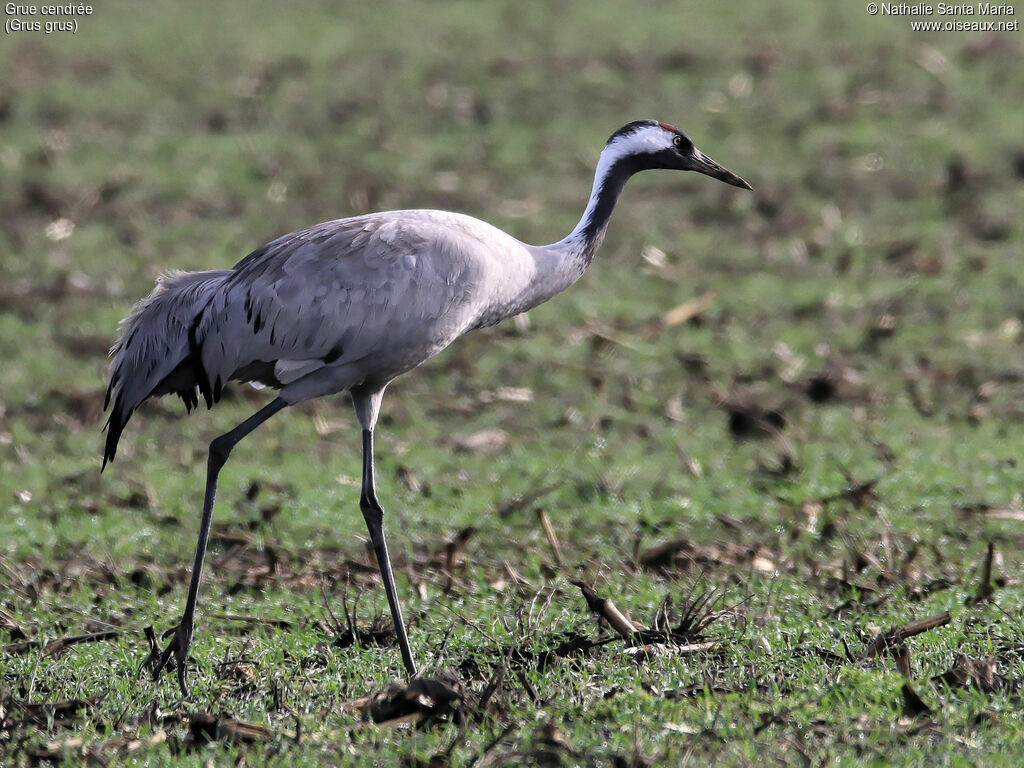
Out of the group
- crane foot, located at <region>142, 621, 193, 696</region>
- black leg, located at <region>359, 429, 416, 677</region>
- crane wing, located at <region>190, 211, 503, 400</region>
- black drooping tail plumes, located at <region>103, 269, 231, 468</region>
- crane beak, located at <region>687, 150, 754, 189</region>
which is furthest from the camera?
crane beak, located at <region>687, 150, 754, 189</region>

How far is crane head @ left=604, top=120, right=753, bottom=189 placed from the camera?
20.4ft

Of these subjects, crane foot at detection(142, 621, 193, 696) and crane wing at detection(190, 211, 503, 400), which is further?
crane wing at detection(190, 211, 503, 400)

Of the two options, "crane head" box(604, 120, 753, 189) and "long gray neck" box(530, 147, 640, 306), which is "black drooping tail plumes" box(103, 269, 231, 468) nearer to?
"long gray neck" box(530, 147, 640, 306)

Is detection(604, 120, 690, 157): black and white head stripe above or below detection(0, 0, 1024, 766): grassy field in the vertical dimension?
above

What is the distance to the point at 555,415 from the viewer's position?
899 cm

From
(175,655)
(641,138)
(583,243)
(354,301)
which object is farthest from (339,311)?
(641,138)

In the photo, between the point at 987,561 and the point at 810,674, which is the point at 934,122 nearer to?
the point at 987,561

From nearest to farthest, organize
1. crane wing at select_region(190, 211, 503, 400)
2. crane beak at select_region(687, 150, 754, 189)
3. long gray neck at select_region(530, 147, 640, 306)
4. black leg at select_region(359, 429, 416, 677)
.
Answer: black leg at select_region(359, 429, 416, 677) → crane wing at select_region(190, 211, 503, 400) → long gray neck at select_region(530, 147, 640, 306) → crane beak at select_region(687, 150, 754, 189)

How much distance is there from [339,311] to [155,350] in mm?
864

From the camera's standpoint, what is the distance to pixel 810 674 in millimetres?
4824

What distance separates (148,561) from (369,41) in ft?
33.3

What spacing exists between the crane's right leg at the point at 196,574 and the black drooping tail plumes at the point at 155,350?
0.44 meters

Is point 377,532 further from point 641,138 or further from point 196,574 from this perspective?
point 641,138

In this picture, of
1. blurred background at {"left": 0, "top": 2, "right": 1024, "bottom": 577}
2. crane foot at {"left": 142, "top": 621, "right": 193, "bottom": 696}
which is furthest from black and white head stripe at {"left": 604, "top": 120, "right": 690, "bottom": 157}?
crane foot at {"left": 142, "top": 621, "right": 193, "bottom": 696}
